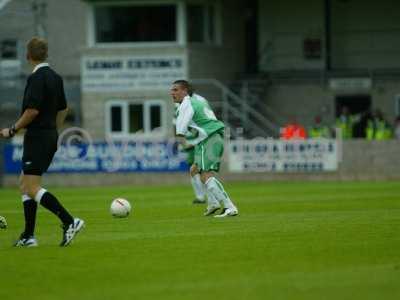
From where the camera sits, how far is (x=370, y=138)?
38.3m

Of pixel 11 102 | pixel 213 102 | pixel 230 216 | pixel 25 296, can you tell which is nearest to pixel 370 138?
pixel 213 102

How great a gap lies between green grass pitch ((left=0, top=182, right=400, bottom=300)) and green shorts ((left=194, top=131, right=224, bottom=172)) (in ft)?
2.57

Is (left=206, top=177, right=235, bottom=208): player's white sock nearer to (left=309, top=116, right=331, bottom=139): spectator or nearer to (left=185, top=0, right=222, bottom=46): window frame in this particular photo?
(left=309, top=116, right=331, bottom=139): spectator

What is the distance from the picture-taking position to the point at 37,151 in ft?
45.8

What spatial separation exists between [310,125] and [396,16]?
4771 mm

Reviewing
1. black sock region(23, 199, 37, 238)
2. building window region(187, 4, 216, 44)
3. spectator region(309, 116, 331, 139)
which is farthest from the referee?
building window region(187, 4, 216, 44)

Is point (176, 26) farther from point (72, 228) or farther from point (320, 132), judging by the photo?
point (72, 228)

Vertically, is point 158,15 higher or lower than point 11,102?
higher

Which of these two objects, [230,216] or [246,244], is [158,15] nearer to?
[230,216]

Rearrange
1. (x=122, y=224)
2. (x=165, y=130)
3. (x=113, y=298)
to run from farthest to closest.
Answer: (x=165, y=130), (x=122, y=224), (x=113, y=298)

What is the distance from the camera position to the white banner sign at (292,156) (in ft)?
116

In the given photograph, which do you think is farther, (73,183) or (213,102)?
(213,102)

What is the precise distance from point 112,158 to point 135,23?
849 centimetres

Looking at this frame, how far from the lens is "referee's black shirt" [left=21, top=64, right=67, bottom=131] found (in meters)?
14.0
